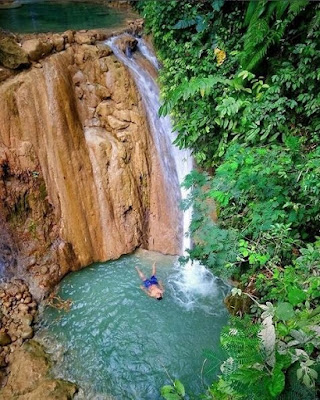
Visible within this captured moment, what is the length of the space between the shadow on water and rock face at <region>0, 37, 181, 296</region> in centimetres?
54

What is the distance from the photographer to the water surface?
280 inches

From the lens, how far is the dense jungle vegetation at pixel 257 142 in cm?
364

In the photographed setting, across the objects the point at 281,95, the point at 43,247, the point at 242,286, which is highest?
the point at 281,95

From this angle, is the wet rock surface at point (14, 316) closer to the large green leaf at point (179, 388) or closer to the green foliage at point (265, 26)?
the large green leaf at point (179, 388)

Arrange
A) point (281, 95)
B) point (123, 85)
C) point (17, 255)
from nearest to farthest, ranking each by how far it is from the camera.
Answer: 1. point (281, 95)
2. point (17, 255)
3. point (123, 85)

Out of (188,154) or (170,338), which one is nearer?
(170,338)

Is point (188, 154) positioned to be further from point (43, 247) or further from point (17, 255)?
point (17, 255)

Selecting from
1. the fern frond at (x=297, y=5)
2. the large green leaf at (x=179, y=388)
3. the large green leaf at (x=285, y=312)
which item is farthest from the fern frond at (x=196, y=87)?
the large green leaf at (x=179, y=388)

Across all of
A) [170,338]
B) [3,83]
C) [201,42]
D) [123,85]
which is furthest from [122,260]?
[201,42]

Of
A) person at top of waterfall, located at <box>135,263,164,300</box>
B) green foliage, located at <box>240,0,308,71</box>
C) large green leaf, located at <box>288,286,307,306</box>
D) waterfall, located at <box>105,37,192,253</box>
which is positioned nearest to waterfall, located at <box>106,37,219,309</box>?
waterfall, located at <box>105,37,192,253</box>

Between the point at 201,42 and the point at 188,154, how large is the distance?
205 centimetres

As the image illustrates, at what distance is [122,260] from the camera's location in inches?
233

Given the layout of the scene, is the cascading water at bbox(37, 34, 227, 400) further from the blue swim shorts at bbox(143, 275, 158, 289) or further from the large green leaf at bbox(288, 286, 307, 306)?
the large green leaf at bbox(288, 286, 307, 306)

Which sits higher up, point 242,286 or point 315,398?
point 315,398
